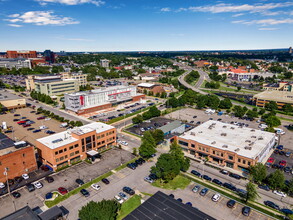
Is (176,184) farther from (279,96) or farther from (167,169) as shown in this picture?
(279,96)

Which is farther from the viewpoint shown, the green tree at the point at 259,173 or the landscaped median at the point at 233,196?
the green tree at the point at 259,173

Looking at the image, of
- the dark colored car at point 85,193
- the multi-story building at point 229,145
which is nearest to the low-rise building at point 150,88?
the multi-story building at point 229,145

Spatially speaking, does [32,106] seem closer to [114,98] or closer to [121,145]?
[114,98]

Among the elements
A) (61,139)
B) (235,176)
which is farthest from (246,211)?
(61,139)

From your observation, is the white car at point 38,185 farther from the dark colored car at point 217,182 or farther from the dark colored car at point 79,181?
the dark colored car at point 217,182

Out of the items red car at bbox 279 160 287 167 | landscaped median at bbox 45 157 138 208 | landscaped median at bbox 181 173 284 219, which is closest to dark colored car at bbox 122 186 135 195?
landscaped median at bbox 45 157 138 208

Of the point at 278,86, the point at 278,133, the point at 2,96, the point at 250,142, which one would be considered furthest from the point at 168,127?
the point at 278,86
